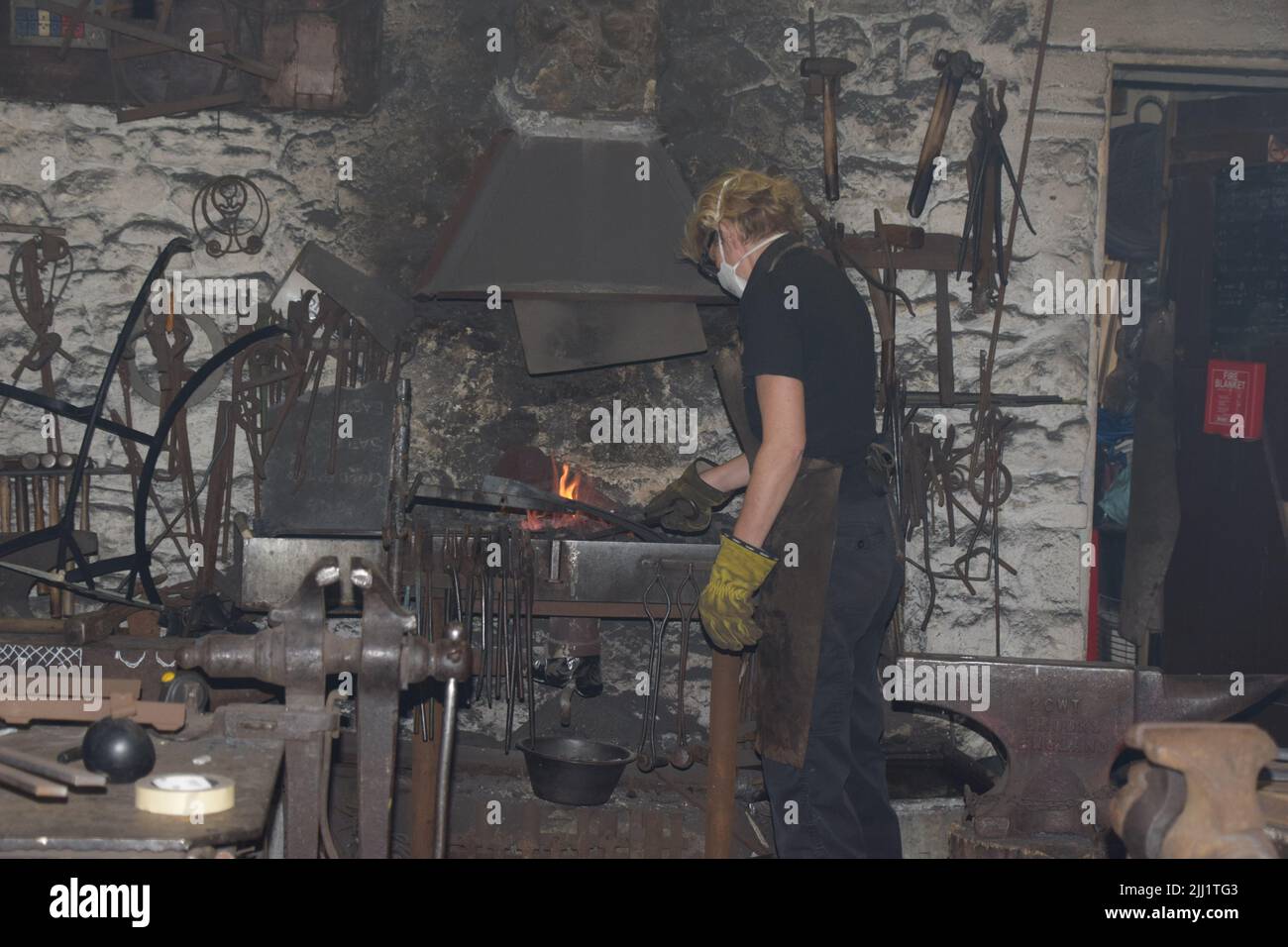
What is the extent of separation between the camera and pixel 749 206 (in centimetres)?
323

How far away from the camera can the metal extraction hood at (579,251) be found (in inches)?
163

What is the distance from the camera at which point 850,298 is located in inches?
123

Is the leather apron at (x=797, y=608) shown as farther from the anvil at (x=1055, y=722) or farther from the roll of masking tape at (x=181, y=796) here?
the roll of masking tape at (x=181, y=796)

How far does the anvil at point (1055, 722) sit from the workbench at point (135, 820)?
1.77 metres

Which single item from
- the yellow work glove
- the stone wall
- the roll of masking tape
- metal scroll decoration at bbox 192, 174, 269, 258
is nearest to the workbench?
the roll of masking tape

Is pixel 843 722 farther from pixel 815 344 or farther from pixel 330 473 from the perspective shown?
pixel 330 473

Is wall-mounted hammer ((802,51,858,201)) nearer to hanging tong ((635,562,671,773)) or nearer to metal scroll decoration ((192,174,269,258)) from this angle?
hanging tong ((635,562,671,773))

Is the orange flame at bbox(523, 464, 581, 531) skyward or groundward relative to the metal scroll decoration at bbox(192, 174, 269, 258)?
groundward

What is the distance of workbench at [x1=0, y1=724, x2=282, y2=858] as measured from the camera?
62.4 inches

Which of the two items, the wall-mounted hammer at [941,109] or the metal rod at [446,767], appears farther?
the wall-mounted hammer at [941,109]

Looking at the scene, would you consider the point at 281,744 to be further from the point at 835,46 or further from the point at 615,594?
the point at 835,46

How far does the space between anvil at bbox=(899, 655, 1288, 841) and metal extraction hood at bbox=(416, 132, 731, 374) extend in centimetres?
159

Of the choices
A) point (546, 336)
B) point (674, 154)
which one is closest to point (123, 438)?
point (546, 336)

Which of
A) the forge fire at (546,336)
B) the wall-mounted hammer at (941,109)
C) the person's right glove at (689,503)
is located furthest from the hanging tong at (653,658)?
the wall-mounted hammer at (941,109)
